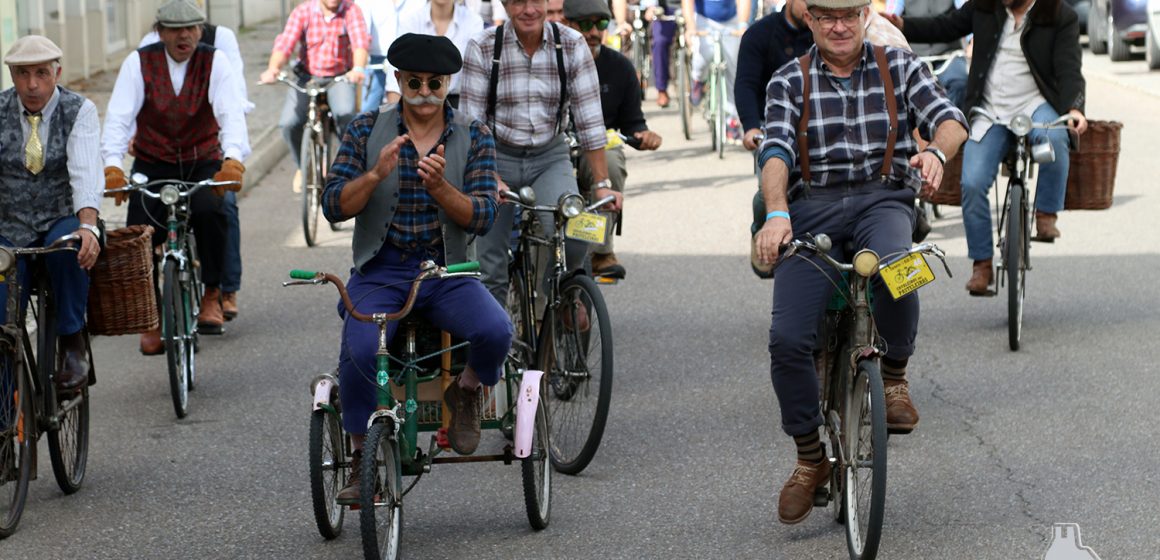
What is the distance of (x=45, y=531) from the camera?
7.50 metres

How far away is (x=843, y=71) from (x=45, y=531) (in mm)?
3284

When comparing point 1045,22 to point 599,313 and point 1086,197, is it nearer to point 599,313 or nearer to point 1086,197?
point 1086,197

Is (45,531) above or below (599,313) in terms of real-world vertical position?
below

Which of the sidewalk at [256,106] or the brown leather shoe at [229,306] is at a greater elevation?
the brown leather shoe at [229,306]

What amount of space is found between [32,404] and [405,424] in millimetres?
1728

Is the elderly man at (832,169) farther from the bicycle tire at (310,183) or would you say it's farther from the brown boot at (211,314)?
the bicycle tire at (310,183)

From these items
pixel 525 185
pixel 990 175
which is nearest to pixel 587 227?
pixel 525 185

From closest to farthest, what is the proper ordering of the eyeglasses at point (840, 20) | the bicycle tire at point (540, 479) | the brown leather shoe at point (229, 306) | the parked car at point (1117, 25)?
the eyeglasses at point (840, 20) < the bicycle tire at point (540, 479) < the brown leather shoe at point (229, 306) < the parked car at point (1117, 25)

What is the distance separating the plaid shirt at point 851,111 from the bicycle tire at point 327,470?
1733 mm

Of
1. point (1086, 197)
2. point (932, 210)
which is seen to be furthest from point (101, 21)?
point (1086, 197)

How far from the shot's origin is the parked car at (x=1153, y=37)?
24219 mm

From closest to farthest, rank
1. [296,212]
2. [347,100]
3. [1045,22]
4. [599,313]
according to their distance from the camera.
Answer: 1. [599,313]
2. [1045,22]
3. [347,100]
4. [296,212]

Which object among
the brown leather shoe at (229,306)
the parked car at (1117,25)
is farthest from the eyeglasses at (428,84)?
the parked car at (1117,25)

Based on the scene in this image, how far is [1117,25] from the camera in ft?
85.8
